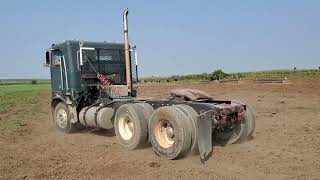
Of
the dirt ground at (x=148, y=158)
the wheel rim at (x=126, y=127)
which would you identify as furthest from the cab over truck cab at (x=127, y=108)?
the dirt ground at (x=148, y=158)

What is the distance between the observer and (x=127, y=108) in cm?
1019

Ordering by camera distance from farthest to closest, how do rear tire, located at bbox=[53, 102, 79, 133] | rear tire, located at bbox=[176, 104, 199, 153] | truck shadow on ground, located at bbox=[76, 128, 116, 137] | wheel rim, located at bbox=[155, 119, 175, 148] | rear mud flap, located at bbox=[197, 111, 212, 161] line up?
1. rear tire, located at bbox=[53, 102, 79, 133]
2. truck shadow on ground, located at bbox=[76, 128, 116, 137]
3. wheel rim, located at bbox=[155, 119, 175, 148]
4. rear tire, located at bbox=[176, 104, 199, 153]
5. rear mud flap, located at bbox=[197, 111, 212, 161]

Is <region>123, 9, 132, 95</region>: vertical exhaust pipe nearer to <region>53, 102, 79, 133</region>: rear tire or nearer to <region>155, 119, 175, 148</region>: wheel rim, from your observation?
<region>53, 102, 79, 133</region>: rear tire

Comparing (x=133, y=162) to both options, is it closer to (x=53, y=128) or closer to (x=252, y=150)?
(x=252, y=150)

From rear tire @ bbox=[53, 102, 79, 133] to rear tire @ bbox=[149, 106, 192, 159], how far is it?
15.5ft

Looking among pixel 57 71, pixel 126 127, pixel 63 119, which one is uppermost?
pixel 57 71

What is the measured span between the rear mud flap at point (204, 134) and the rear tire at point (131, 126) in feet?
5.57

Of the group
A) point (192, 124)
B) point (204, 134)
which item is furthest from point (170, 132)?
point (204, 134)

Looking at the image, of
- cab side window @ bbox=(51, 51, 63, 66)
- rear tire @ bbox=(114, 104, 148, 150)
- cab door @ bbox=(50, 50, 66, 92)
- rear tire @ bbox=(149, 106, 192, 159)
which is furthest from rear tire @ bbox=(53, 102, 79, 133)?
rear tire @ bbox=(149, 106, 192, 159)

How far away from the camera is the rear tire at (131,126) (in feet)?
31.8

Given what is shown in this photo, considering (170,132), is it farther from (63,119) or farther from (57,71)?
(57,71)

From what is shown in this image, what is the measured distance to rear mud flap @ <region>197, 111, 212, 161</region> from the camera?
8.30m

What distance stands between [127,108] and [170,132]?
63.8 inches

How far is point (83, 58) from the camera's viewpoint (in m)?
12.8
